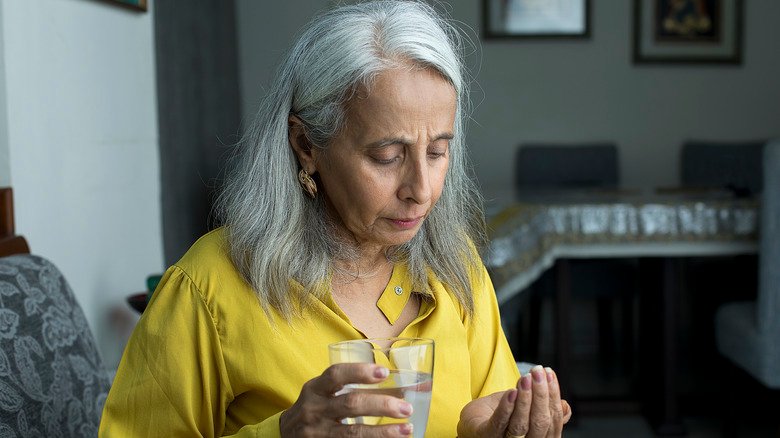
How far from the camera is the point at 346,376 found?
A: 956mm

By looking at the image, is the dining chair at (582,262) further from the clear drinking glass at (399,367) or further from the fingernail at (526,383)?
the clear drinking glass at (399,367)

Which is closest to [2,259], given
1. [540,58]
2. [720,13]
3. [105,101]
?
[105,101]

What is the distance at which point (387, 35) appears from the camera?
1.30 metres

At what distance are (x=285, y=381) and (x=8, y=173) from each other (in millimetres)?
1065

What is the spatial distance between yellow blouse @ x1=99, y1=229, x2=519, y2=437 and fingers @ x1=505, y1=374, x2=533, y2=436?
0.81 ft

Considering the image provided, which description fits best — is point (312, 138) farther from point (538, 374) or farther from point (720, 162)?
point (720, 162)

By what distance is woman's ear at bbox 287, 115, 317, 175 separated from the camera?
4.52ft

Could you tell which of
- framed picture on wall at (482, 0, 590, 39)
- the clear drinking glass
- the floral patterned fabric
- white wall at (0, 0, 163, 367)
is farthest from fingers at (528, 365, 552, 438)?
framed picture on wall at (482, 0, 590, 39)

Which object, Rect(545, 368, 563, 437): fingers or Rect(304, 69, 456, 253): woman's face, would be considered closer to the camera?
Rect(545, 368, 563, 437): fingers

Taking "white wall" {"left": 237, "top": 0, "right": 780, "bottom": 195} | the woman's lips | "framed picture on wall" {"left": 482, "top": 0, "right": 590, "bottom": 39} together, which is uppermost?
"framed picture on wall" {"left": 482, "top": 0, "right": 590, "bottom": 39}

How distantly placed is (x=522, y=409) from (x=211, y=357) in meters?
0.43

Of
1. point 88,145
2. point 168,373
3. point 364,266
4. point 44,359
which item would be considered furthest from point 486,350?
point 88,145

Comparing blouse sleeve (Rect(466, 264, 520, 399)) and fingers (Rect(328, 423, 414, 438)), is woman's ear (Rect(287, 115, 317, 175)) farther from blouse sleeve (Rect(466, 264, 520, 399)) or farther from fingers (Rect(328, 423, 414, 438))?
fingers (Rect(328, 423, 414, 438))

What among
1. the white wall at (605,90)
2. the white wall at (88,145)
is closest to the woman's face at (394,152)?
the white wall at (88,145)
